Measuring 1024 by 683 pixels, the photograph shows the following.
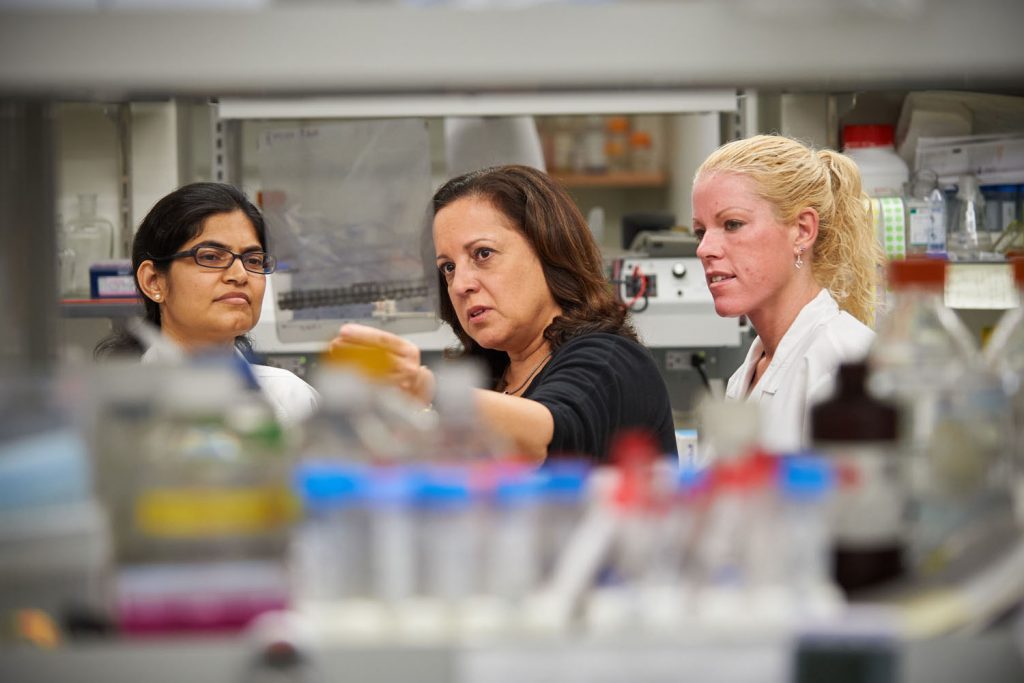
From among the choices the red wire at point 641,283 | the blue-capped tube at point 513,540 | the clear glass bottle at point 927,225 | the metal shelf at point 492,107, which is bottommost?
the blue-capped tube at point 513,540

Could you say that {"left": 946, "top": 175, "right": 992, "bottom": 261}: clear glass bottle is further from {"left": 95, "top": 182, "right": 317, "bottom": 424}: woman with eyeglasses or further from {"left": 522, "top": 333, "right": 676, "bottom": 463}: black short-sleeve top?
{"left": 95, "top": 182, "right": 317, "bottom": 424}: woman with eyeglasses

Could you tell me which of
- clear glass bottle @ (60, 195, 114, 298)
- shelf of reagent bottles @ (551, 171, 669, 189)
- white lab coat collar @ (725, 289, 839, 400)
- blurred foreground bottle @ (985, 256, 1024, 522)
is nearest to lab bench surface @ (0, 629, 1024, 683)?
blurred foreground bottle @ (985, 256, 1024, 522)

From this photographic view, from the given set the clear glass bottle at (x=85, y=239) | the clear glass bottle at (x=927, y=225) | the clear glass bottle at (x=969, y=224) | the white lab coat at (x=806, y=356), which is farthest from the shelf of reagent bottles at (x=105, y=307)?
the clear glass bottle at (x=969, y=224)

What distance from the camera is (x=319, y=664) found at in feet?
2.56

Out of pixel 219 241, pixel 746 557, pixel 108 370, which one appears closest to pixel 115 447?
pixel 108 370

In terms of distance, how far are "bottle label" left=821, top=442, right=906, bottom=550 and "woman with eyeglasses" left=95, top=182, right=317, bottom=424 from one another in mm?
1729

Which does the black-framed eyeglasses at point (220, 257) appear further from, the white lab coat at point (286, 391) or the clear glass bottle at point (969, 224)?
the clear glass bottle at point (969, 224)

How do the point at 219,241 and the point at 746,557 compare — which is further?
the point at 219,241

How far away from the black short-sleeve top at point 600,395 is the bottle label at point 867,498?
0.72m

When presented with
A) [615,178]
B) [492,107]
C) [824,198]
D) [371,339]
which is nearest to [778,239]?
[824,198]

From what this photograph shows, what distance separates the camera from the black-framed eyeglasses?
96.8 inches

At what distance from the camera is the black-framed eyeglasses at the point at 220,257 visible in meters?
2.46

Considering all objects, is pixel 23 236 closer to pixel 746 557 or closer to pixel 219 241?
pixel 746 557

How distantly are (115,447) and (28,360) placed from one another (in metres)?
0.23
